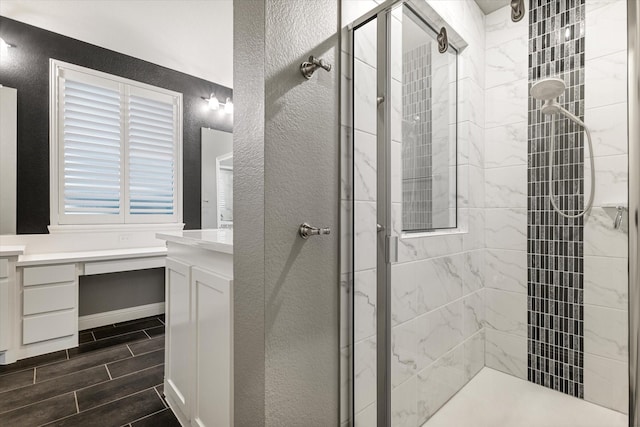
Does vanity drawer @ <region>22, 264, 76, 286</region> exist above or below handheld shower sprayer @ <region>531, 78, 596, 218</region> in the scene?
below

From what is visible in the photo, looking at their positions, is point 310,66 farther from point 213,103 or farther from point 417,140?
point 213,103

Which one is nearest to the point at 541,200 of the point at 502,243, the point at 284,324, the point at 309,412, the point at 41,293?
the point at 502,243

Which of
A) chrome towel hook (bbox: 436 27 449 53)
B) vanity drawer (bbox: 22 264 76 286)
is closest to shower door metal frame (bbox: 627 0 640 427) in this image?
chrome towel hook (bbox: 436 27 449 53)

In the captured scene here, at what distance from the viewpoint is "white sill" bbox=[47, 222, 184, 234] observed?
9.78 feet

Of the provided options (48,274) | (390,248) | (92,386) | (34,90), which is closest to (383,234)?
(390,248)

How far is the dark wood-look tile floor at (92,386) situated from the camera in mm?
1737

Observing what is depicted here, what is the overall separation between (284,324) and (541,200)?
3.36ft

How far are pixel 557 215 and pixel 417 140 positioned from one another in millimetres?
570

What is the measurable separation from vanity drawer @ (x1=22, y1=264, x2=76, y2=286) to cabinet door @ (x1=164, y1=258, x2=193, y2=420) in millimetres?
1545

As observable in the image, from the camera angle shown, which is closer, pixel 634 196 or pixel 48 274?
pixel 634 196

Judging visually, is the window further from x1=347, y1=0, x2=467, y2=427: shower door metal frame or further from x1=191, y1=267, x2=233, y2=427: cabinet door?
x1=347, y1=0, x2=467, y2=427: shower door metal frame

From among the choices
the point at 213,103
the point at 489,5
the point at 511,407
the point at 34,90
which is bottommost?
the point at 511,407

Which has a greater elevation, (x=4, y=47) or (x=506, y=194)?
(x=4, y=47)

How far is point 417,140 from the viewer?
50.7 inches
